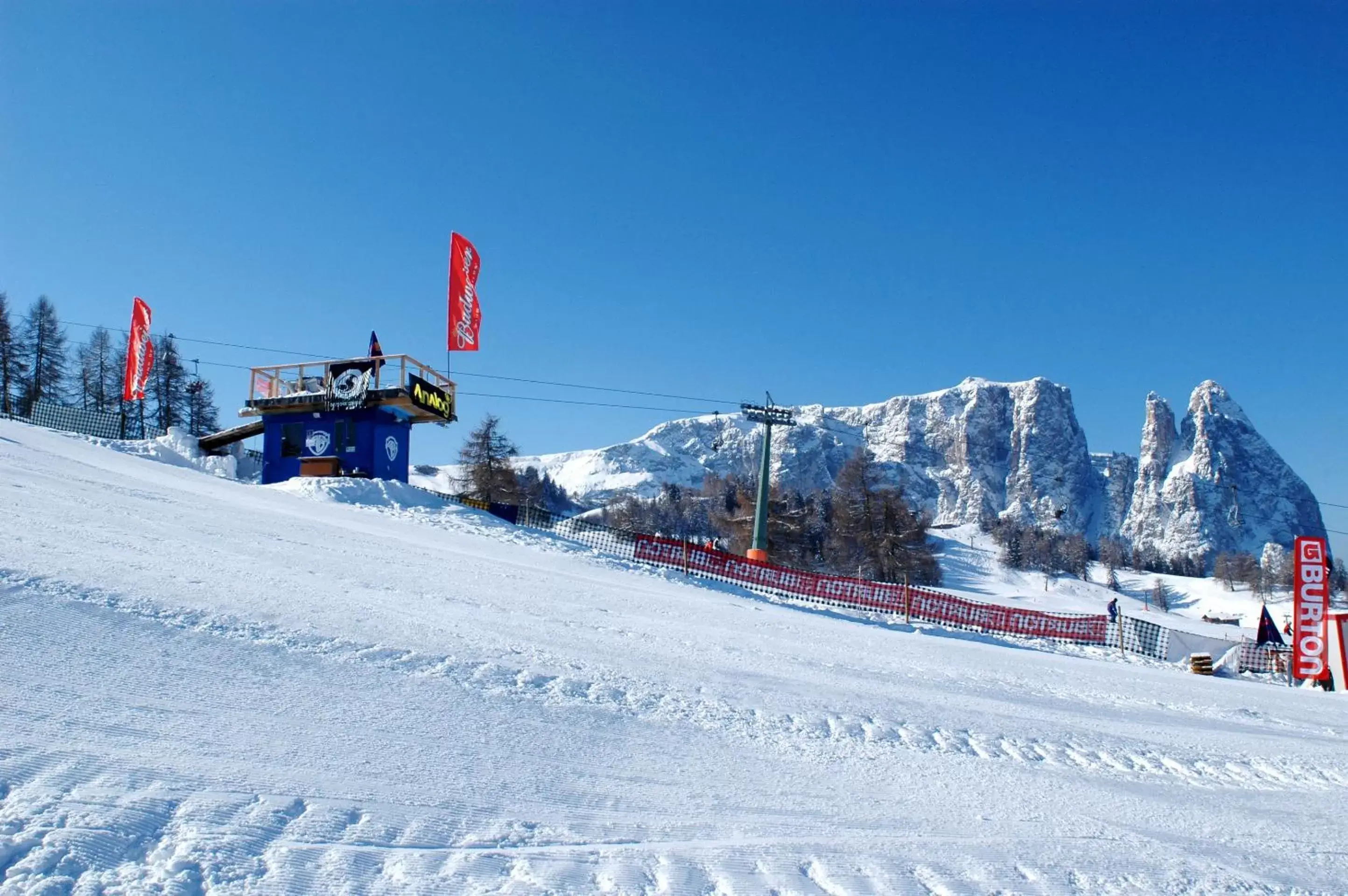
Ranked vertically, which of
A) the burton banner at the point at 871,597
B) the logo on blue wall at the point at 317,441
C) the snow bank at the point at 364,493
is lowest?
the burton banner at the point at 871,597

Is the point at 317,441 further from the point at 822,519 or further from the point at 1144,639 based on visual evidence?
the point at 822,519

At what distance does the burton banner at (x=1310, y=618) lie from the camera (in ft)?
70.7

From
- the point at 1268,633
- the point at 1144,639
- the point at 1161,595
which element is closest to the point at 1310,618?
the point at 1144,639

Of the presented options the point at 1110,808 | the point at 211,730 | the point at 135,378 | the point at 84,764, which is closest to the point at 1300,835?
the point at 1110,808

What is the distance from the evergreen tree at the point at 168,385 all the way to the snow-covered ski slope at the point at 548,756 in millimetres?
48545

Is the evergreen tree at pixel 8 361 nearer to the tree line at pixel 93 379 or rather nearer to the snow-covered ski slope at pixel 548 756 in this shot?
the tree line at pixel 93 379

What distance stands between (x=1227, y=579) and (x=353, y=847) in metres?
138

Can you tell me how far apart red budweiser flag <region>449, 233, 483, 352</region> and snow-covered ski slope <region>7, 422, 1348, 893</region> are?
15513 millimetres

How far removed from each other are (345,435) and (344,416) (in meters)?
0.65

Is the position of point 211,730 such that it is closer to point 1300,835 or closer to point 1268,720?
point 1300,835

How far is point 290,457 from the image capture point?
93.4 feet

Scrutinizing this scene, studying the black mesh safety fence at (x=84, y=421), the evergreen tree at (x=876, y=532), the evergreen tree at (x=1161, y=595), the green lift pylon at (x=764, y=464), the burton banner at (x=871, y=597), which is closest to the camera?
the burton banner at (x=871, y=597)

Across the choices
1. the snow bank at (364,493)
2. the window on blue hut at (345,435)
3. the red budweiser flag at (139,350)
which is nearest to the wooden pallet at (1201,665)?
the snow bank at (364,493)

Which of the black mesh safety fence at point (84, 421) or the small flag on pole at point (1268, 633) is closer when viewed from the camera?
the small flag on pole at point (1268, 633)
